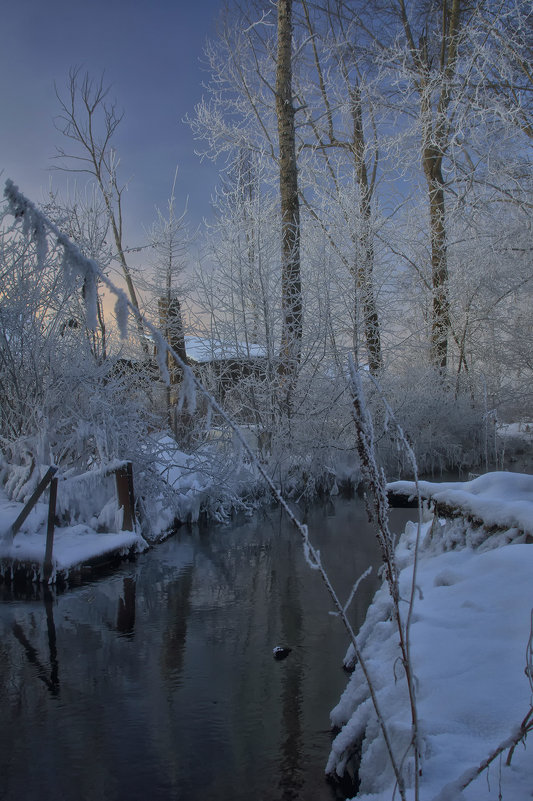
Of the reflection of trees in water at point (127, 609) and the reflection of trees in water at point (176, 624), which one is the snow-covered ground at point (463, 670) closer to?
the reflection of trees in water at point (176, 624)

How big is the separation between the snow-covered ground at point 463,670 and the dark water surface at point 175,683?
466 mm

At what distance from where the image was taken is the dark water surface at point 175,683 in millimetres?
3189

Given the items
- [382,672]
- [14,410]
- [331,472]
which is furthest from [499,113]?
[382,672]

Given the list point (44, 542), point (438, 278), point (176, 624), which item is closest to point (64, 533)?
point (44, 542)

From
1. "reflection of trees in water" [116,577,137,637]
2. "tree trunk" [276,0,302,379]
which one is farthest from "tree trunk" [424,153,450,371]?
"reflection of trees in water" [116,577,137,637]

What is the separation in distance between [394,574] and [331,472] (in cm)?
1044

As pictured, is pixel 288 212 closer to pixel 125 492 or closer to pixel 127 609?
pixel 125 492

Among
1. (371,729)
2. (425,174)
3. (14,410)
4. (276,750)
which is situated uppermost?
(425,174)

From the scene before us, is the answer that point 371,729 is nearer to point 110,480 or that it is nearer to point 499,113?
point 110,480

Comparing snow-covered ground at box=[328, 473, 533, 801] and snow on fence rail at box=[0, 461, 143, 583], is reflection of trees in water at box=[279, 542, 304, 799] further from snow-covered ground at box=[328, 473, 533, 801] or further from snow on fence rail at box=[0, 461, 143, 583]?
snow on fence rail at box=[0, 461, 143, 583]

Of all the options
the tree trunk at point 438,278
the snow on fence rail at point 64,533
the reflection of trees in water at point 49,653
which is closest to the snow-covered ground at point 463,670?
the reflection of trees in water at point 49,653

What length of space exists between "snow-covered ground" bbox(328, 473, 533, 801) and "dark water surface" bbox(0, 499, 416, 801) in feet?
1.53

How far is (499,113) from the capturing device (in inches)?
408

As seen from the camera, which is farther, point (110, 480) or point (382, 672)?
point (110, 480)
